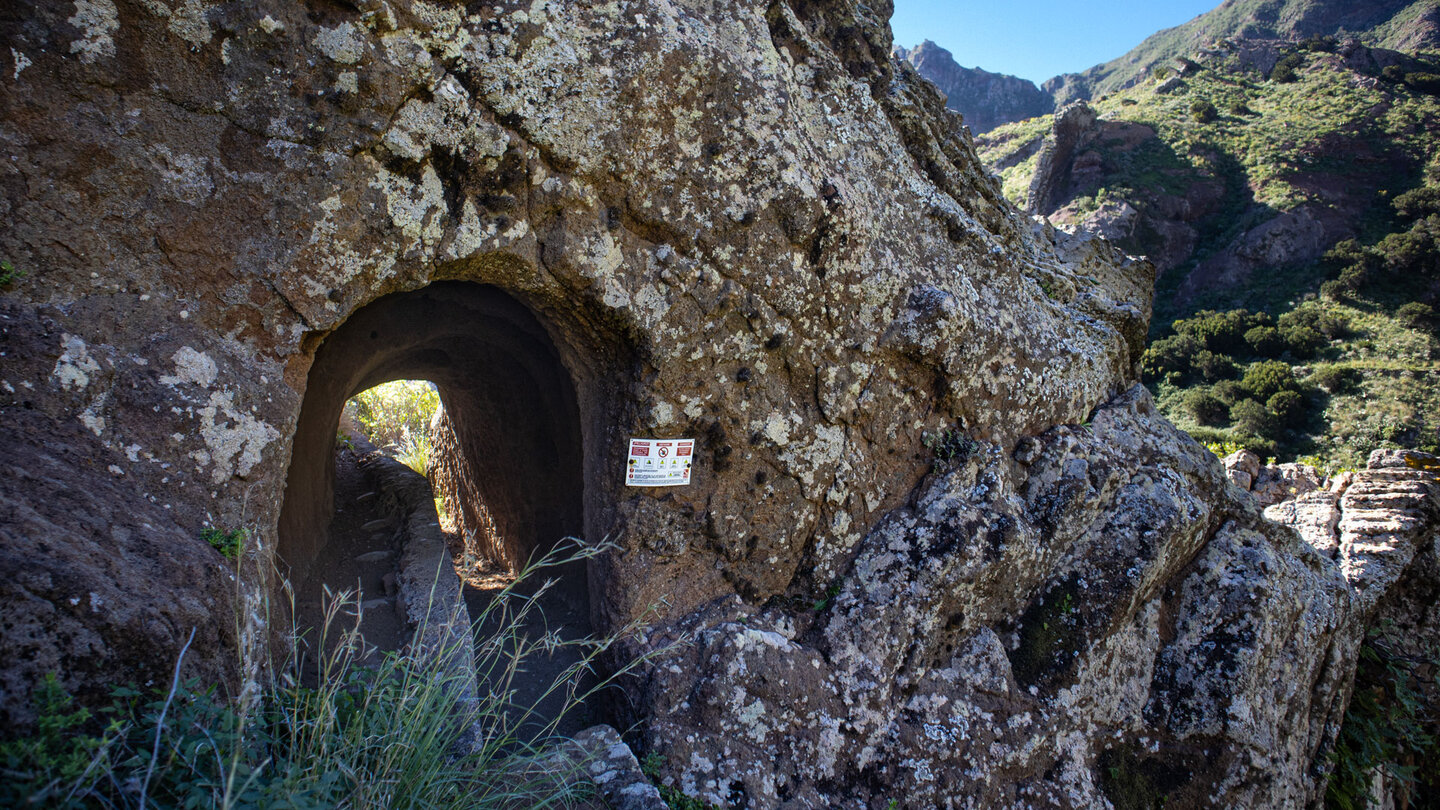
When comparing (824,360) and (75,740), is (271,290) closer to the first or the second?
(75,740)

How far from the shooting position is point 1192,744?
11.9 feet

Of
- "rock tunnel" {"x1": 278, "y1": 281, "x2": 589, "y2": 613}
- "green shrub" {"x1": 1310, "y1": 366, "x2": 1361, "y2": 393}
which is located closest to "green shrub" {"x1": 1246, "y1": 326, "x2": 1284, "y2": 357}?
"green shrub" {"x1": 1310, "y1": 366, "x2": 1361, "y2": 393}

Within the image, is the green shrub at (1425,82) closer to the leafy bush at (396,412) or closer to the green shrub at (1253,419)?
the green shrub at (1253,419)

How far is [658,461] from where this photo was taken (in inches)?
126

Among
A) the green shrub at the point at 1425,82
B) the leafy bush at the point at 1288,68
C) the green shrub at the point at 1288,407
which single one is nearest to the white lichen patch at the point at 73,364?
the green shrub at the point at 1288,407

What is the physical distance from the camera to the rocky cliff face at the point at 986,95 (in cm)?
6512

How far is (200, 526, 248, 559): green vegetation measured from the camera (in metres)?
2.22

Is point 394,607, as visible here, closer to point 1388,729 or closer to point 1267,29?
point 1388,729

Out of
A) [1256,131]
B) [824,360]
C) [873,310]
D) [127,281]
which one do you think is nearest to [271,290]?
[127,281]

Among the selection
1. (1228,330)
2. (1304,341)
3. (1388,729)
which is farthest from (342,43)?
(1228,330)

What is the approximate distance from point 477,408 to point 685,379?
7.95 ft

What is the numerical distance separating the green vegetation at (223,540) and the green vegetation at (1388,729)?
5999 millimetres

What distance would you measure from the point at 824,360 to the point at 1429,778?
563cm

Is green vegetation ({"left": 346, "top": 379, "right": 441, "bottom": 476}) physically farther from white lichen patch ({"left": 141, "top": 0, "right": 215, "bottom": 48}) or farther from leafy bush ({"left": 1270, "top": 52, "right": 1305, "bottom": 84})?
leafy bush ({"left": 1270, "top": 52, "right": 1305, "bottom": 84})
